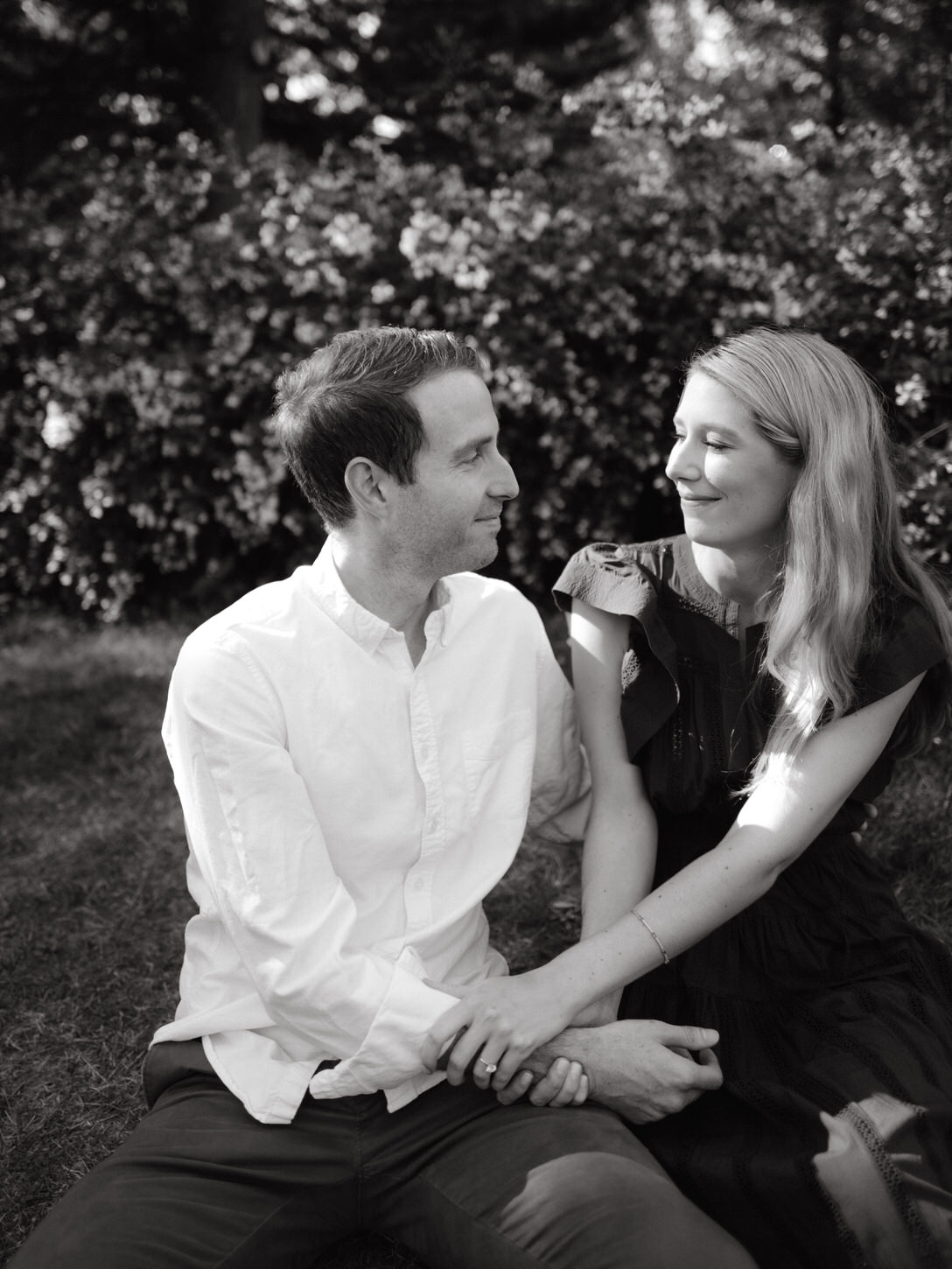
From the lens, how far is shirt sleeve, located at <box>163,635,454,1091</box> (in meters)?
2.10

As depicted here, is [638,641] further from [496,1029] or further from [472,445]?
[496,1029]

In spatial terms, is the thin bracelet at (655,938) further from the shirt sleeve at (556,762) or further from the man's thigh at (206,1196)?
the man's thigh at (206,1196)

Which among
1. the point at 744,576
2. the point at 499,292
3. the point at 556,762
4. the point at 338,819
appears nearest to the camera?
the point at 338,819

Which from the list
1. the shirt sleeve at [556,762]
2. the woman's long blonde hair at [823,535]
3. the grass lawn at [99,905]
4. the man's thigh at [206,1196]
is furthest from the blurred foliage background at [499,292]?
the man's thigh at [206,1196]

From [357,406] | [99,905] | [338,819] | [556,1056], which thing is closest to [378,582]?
[357,406]

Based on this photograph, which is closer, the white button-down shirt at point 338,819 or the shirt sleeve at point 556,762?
the white button-down shirt at point 338,819

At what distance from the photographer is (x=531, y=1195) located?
192cm

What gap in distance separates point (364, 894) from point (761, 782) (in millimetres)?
824

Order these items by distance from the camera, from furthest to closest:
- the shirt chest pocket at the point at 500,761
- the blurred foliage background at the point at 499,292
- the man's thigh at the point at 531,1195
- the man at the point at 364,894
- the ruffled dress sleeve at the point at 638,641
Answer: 1. the blurred foliage background at the point at 499,292
2. the ruffled dress sleeve at the point at 638,641
3. the shirt chest pocket at the point at 500,761
4. the man at the point at 364,894
5. the man's thigh at the point at 531,1195

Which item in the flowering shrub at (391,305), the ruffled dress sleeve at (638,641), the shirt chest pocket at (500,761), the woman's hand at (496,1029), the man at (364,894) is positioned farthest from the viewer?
the flowering shrub at (391,305)

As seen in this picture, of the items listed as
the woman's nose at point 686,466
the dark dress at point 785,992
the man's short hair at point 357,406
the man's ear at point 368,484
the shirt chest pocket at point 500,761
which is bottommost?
the dark dress at point 785,992

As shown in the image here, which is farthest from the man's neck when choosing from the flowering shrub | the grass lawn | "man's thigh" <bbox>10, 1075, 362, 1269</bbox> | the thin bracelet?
the flowering shrub

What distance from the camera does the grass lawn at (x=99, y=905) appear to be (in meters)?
2.67

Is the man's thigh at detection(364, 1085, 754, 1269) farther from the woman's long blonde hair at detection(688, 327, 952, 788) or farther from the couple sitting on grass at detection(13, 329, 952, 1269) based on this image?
the woman's long blonde hair at detection(688, 327, 952, 788)
